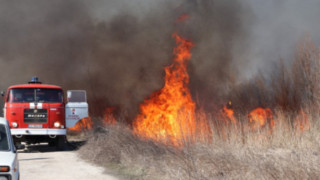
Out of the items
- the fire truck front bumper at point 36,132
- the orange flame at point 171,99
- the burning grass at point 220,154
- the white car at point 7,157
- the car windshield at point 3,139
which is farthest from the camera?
the orange flame at point 171,99

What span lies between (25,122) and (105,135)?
13.3 ft

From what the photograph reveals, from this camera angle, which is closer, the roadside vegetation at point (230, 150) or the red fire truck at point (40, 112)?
the roadside vegetation at point (230, 150)

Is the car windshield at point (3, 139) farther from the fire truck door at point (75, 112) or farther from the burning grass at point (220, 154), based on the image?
the fire truck door at point (75, 112)

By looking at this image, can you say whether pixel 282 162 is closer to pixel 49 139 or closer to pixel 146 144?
pixel 146 144

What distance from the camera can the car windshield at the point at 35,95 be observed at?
15828 mm

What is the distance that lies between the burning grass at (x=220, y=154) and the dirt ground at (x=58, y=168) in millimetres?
510

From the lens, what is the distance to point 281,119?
1179 cm

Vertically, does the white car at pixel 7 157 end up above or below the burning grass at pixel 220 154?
above

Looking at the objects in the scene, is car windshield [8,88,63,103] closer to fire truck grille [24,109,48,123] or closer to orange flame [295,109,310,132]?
fire truck grille [24,109,48,123]

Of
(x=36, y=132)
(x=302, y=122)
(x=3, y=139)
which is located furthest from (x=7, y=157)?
(x=36, y=132)

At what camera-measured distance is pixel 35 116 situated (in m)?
15.8

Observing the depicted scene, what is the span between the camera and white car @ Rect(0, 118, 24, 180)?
19.9 ft

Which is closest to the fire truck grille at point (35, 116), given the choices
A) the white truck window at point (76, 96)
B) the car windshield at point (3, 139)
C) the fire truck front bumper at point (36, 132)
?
the fire truck front bumper at point (36, 132)

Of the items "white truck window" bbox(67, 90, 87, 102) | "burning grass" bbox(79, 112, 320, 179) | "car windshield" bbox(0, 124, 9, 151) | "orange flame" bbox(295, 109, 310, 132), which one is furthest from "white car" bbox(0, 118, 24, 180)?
"white truck window" bbox(67, 90, 87, 102)
